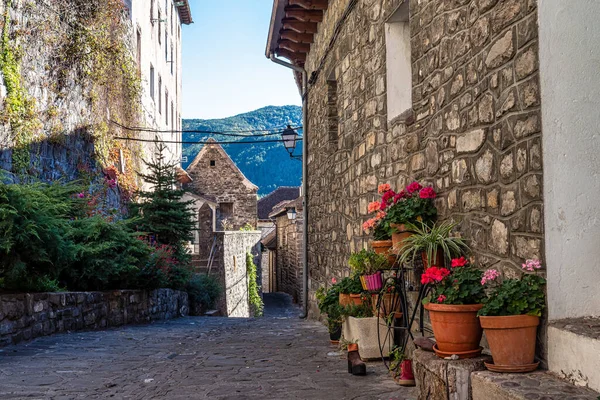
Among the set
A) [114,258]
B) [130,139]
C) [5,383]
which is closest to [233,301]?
[130,139]

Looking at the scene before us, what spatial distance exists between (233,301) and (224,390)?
19.8 meters

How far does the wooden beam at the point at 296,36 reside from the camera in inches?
397

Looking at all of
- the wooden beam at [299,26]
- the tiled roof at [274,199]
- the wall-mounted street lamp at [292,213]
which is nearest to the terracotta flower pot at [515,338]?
the wooden beam at [299,26]

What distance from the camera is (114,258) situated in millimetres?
9562

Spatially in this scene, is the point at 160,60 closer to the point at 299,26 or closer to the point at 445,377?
the point at 299,26

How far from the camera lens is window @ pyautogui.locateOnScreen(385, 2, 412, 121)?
18.7 feet

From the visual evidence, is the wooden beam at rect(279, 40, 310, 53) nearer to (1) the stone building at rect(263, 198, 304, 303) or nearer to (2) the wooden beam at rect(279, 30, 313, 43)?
(2) the wooden beam at rect(279, 30, 313, 43)

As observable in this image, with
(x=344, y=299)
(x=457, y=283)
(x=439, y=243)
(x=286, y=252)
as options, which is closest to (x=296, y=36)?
(x=344, y=299)

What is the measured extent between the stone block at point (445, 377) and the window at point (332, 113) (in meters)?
5.08

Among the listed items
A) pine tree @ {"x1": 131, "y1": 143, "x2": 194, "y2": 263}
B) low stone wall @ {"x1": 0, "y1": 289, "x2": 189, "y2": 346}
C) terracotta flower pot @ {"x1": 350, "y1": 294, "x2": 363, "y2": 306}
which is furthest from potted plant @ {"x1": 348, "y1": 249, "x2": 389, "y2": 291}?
pine tree @ {"x1": 131, "y1": 143, "x2": 194, "y2": 263}

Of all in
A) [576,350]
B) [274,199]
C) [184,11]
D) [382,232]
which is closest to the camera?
[576,350]

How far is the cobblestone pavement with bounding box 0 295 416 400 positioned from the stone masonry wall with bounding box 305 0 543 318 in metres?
1.33

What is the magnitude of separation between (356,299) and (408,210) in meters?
1.41

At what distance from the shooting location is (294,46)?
10586 millimetres
